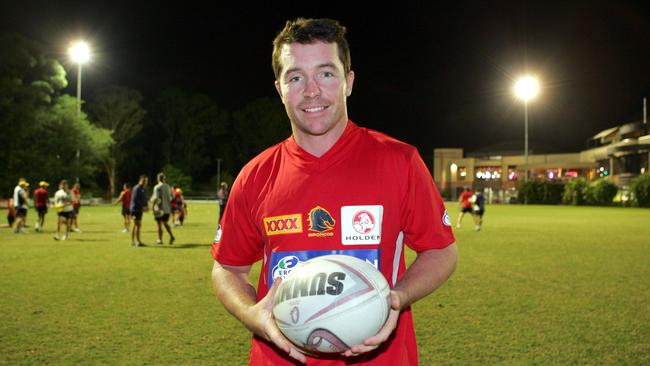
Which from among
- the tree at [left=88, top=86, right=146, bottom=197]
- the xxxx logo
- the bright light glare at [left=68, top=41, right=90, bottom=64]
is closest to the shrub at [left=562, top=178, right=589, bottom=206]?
the bright light glare at [left=68, top=41, right=90, bottom=64]

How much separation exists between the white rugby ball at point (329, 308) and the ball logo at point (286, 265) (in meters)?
0.46

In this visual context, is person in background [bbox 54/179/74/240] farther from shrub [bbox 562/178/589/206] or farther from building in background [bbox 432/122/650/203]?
building in background [bbox 432/122/650/203]

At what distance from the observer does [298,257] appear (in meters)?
2.80

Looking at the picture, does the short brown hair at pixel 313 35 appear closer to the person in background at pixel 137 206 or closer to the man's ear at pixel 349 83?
the man's ear at pixel 349 83

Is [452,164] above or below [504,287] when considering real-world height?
above

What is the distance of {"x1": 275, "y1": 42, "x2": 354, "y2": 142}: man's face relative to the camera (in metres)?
2.75

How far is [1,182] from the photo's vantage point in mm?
50156

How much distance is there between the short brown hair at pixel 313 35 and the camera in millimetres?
2750

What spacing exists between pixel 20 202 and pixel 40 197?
1.26 m

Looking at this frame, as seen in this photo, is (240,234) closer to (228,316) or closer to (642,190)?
(228,316)

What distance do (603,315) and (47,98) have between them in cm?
5667

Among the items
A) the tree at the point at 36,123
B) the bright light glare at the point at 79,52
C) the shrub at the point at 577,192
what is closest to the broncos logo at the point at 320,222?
the bright light glare at the point at 79,52

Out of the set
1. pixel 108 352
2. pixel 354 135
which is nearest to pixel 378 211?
pixel 354 135

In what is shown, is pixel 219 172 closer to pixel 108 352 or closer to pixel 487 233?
pixel 487 233
